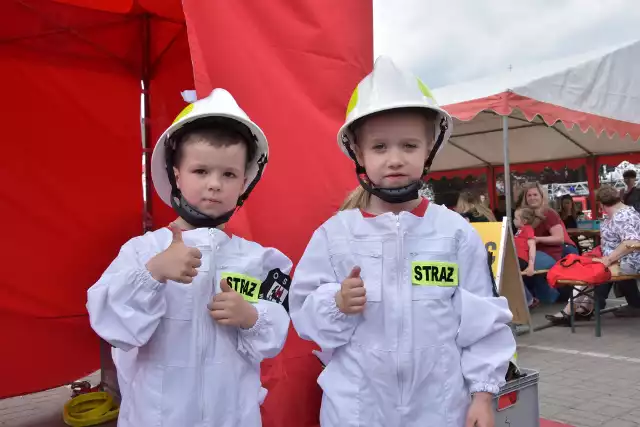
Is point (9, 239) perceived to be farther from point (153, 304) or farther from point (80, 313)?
point (153, 304)

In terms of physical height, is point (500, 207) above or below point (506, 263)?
above

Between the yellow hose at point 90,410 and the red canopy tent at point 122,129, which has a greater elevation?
the red canopy tent at point 122,129

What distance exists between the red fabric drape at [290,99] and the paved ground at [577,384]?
216cm

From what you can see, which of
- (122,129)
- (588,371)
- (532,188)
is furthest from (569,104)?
(122,129)

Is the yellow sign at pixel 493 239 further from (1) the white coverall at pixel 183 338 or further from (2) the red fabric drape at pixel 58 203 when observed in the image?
(1) the white coverall at pixel 183 338

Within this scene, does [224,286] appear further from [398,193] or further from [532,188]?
[532,188]

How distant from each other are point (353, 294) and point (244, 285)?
0.38m

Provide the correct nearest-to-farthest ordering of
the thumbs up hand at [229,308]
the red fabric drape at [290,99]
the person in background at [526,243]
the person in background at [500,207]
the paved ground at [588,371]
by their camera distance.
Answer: the thumbs up hand at [229,308] < the red fabric drape at [290,99] < the paved ground at [588,371] < the person in background at [526,243] < the person in background at [500,207]

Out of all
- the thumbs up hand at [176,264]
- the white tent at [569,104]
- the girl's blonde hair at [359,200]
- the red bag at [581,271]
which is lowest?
the red bag at [581,271]

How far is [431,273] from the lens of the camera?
1.74 m

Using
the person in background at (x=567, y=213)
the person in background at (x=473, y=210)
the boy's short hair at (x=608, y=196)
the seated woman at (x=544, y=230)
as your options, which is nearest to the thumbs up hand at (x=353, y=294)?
the person in background at (x=473, y=210)

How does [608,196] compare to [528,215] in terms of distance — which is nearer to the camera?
[608,196]

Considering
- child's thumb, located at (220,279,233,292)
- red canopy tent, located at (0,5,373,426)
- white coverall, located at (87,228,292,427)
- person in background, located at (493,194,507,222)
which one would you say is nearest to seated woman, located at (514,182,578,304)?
person in background, located at (493,194,507,222)

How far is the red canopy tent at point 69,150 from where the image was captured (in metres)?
3.65
